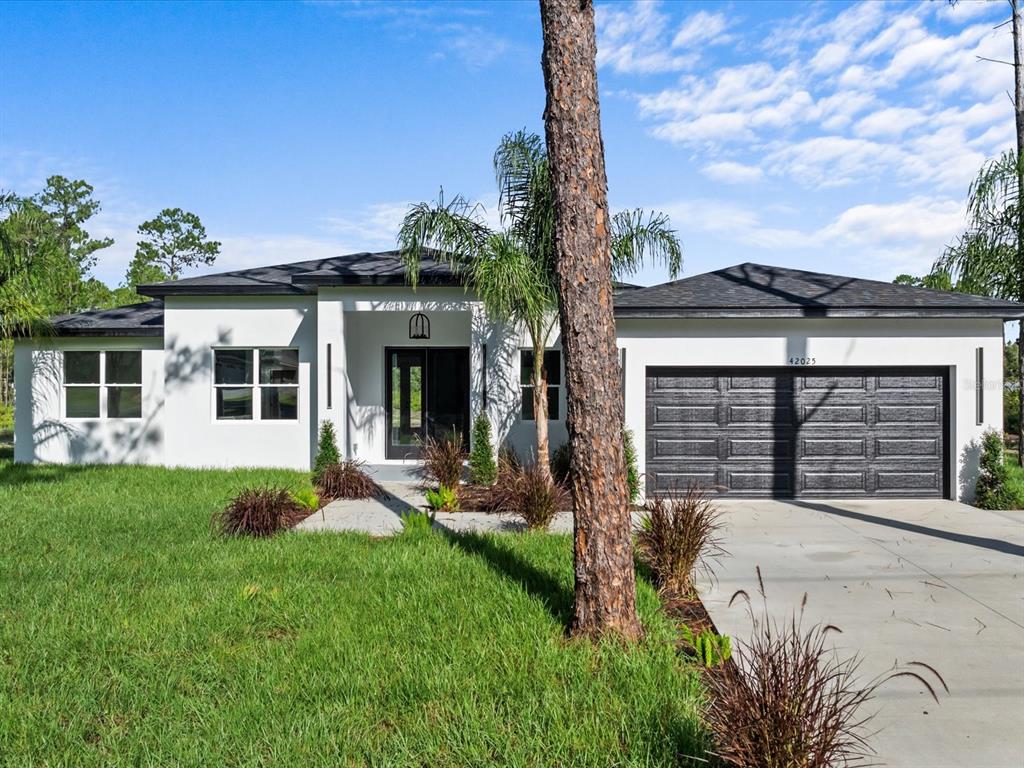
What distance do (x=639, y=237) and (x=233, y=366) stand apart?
900cm

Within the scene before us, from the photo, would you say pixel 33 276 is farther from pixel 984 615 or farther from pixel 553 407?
pixel 984 615

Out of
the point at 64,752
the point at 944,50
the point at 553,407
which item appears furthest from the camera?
the point at 553,407

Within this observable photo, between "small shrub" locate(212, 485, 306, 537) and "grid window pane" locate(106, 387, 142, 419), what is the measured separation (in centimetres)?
754

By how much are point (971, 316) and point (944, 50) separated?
5.15m

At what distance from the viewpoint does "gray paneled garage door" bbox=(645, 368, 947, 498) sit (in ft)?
33.4

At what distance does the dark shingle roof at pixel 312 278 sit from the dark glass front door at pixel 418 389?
7.13 ft

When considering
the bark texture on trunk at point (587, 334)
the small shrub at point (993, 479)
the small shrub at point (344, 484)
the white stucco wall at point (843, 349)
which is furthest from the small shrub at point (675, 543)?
the small shrub at point (993, 479)

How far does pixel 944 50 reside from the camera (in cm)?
1100

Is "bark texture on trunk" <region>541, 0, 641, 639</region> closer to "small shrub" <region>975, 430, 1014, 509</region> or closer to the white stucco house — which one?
the white stucco house

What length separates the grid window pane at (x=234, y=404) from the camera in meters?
13.2

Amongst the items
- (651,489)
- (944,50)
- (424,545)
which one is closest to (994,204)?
(944,50)

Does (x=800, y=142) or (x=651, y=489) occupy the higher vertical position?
(x=800, y=142)

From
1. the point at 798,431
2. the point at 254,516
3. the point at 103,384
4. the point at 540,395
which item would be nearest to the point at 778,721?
the point at 254,516

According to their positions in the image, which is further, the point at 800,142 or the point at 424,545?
the point at 800,142
